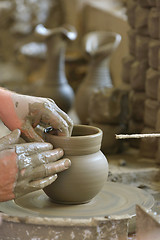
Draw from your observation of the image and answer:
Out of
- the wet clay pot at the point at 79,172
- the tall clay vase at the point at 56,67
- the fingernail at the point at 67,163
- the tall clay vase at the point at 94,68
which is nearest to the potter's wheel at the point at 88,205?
the wet clay pot at the point at 79,172

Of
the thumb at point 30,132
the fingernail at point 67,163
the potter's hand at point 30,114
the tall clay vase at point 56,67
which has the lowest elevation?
the tall clay vase at point 56,67

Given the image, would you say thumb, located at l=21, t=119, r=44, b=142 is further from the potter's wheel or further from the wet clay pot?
the potter's wheel

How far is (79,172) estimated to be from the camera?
2.20 meters

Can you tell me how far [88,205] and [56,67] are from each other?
281cm

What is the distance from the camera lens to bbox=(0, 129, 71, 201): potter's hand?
202cm

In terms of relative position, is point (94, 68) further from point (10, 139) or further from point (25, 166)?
point (25, 166)

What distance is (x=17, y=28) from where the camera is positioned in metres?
6.79

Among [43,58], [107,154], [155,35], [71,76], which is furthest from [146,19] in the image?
[43,58]

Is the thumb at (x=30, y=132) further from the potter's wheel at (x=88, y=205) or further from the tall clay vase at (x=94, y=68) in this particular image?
the tall clay vase at (x=94, y=68)

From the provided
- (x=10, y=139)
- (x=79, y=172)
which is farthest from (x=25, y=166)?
(x=79, y=172)

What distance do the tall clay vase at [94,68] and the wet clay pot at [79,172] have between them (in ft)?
6.96

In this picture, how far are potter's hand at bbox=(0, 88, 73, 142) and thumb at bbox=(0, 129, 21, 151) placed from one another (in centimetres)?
7

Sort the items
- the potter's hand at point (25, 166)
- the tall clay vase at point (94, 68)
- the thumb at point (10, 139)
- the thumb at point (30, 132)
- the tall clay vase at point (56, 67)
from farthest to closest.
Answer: the tall clay vase at point (56, 67)
the tall clay vase at point (94, 68)
the thumb at point (30, 132)
the thumb at point (10, 139)
the potter's hand at point (25, 166)

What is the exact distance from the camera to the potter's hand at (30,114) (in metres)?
2.22
